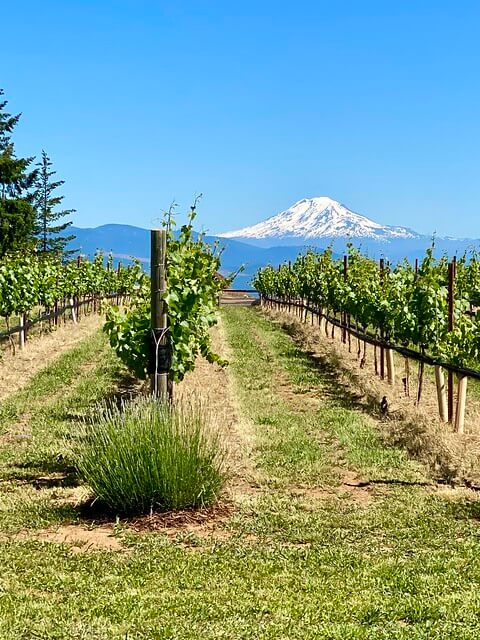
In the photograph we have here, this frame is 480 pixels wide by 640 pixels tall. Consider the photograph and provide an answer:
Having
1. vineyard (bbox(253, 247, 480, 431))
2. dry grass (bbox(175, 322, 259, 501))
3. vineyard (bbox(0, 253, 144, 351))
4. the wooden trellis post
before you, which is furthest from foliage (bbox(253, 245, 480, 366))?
vineyard (bbox(0, 253, 144, 351))

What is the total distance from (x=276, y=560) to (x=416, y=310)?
7.14 m

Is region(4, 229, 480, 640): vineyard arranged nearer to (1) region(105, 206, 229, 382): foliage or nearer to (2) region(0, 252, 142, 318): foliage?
(1) region(105, 206, 229, 382): foliage

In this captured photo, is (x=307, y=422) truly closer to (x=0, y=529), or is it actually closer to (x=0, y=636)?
(x=0, y=529)

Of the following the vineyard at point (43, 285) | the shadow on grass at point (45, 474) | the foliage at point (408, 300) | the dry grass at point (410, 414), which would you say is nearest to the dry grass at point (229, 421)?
the shadow on grass at point (45, 474)

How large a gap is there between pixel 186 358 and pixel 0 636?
467 cm

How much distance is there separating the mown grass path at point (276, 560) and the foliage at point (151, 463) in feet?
1.00

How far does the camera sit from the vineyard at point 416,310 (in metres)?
9.81

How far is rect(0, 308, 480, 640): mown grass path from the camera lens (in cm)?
412

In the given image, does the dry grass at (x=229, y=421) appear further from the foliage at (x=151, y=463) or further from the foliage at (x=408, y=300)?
the foliage at (x=408, y=300)

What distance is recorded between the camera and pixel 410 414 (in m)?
10.2

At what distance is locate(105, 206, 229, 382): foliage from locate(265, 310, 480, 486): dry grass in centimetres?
247

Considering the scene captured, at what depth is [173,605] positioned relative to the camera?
4375mm

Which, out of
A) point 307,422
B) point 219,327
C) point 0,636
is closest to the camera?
point 0,636

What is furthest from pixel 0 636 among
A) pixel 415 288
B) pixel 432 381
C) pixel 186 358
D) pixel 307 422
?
pixel 432 381
